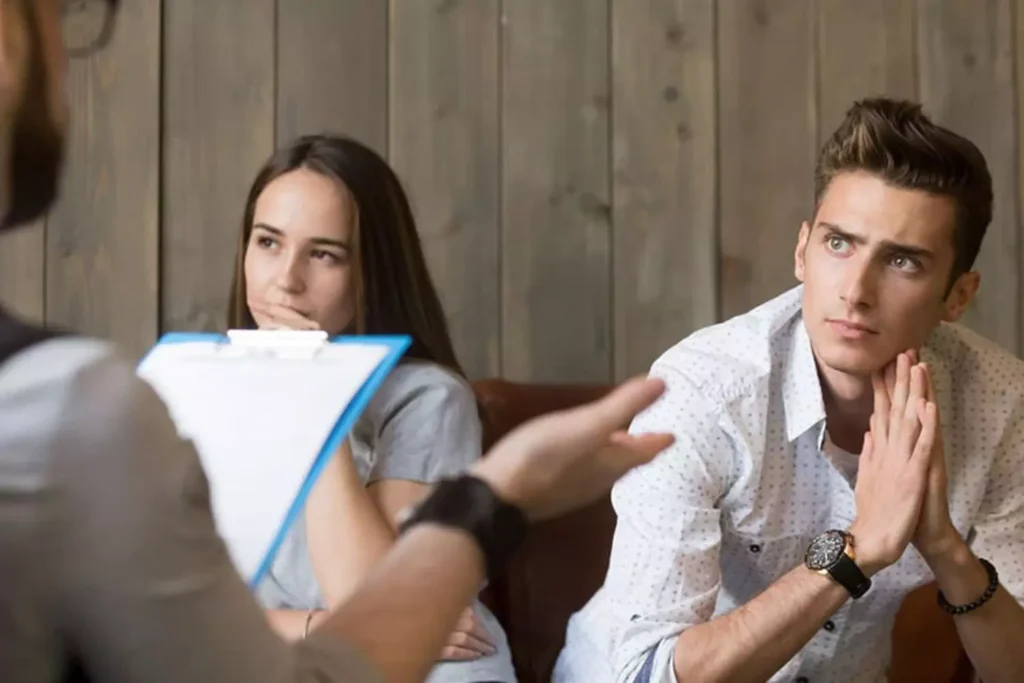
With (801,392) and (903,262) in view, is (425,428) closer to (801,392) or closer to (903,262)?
(801,392)

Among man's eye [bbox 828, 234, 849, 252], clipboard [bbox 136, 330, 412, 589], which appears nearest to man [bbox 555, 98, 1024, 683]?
man's eye [bbox 828, 234, 849, 252]

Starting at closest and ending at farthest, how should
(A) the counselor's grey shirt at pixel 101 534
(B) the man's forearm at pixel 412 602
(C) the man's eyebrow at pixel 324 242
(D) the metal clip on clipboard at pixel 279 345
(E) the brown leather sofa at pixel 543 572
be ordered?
1. (A) the counselor's grey shirt at pixel 101 534
2. (B) the man's forearm at pixel 412 602
3. (D) the metal clip on clipboard at pixel 279 345
4. (C) the man's eyebrow at pixel 324 242
5. (E) the brown leather sofa at pixel 543 572

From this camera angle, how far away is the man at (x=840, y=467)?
1254mm

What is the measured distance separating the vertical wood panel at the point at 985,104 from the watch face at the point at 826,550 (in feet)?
2.47

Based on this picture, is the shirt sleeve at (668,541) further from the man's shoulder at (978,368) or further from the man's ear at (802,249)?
the man's shoulder at (978,368)

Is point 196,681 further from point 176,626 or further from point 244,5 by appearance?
point 244,5

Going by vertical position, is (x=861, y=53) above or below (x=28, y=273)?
above

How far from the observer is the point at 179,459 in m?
0.46

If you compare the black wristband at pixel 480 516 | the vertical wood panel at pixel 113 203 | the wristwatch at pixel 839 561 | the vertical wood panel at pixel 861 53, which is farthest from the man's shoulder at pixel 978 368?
the vertical wood panel at pixel 113 203

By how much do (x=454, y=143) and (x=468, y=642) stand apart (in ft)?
2.61

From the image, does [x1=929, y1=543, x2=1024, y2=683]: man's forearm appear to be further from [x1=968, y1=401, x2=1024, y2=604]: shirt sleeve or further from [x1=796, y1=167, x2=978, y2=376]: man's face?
[x1=796, y1=167, x2=978, y2=376]: man's face

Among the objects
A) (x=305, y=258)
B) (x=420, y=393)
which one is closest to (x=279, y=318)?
(x=305, y=258)

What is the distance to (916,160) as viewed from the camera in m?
1.34

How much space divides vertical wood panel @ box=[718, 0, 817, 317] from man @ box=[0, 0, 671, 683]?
1.35 meters
